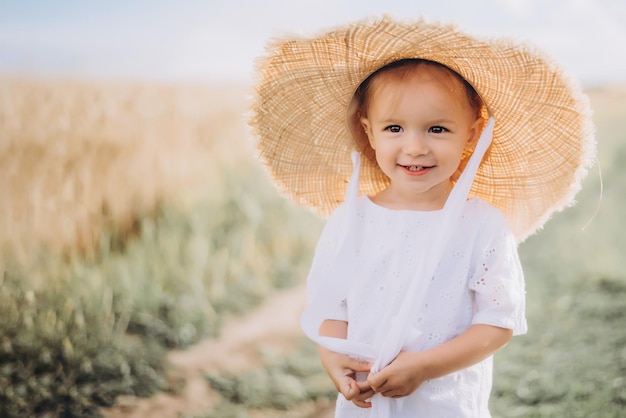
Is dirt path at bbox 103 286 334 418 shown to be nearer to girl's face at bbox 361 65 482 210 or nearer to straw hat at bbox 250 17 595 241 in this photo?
straw hat at bbox 250 17 595 241

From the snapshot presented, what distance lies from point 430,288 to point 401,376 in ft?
0.88

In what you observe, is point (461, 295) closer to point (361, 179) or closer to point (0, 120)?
point (361, 179)

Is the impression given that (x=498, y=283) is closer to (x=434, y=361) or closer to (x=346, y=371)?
(x=434, y=361)

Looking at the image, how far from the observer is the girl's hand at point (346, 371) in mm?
2189

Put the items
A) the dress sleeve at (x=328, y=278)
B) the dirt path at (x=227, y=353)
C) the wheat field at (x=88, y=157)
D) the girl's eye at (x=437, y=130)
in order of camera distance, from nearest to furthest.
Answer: the girl's eye at (x=437, y=130), the dress sleeve at (x=328, y=278), the dirt path at (x=227, y=353), the wheat field at (x=88, y=157)

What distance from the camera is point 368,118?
7.97ft

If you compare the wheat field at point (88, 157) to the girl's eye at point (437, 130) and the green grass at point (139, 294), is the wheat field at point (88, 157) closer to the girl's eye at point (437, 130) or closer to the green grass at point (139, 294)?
the green grass at point (139, 294)

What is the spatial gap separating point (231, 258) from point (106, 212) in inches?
33.9

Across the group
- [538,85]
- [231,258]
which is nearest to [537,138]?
[538,85]

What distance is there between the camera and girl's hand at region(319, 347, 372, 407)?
86.2 inches

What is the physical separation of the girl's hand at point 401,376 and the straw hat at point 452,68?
0.72m

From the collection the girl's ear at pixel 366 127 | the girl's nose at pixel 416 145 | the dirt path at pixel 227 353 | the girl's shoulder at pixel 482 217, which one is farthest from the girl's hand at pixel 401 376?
the dirt path at pixel 227 353

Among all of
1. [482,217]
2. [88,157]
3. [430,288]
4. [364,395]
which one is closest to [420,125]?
[482,217]

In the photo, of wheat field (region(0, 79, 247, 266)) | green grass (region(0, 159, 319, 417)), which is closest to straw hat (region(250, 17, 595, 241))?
green grass (region(0, 159, 319, 417))
